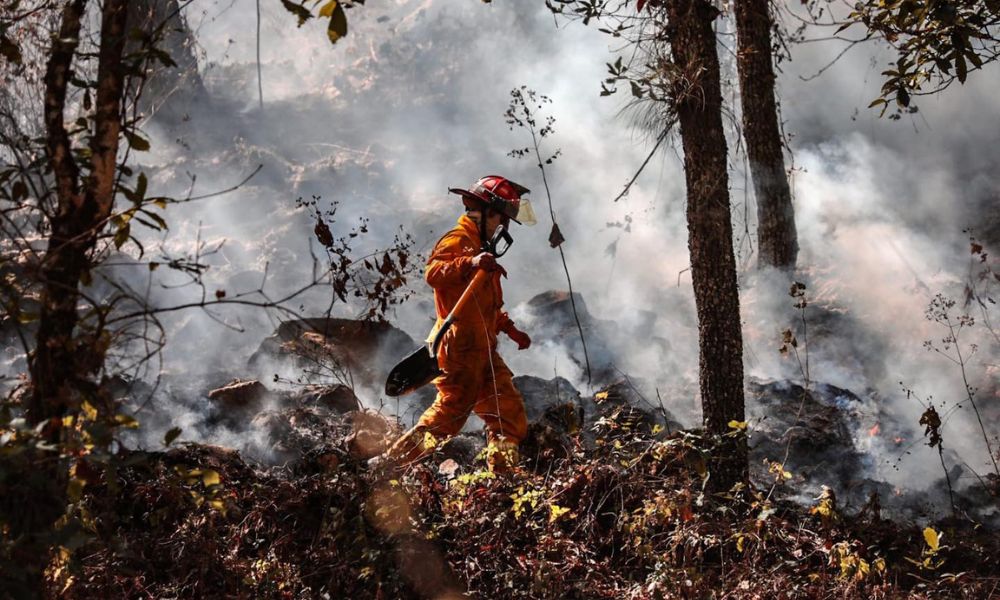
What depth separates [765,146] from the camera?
8.31 metres

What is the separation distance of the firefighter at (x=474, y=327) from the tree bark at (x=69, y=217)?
2.45m

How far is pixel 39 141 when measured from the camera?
2.68 metres

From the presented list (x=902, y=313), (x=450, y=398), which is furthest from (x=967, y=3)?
(x=902, y=313)

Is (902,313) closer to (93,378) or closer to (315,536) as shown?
(315,536)

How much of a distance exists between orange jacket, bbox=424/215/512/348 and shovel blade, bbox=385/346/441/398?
0.24 metres

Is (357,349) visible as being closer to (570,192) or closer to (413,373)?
(413,373)

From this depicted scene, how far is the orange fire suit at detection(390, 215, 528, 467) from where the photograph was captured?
507 centimetres

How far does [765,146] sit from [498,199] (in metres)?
4.01

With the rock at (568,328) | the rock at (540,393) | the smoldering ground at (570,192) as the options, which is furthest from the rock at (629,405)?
the rock at (568,328)

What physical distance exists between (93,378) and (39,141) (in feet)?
2.40

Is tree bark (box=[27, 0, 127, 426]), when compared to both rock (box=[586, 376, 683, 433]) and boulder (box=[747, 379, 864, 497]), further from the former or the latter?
boulder (box=[747, 379, 864, 497])

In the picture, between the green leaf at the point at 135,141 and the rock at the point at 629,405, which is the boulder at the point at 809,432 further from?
the green leaf at the point at 135,141

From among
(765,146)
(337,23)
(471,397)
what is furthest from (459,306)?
(765,146)

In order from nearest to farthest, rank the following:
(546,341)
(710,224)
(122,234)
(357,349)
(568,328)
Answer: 1. (122,234)
2. (710,224)
3. (357,349)
4. (546,341)
5. (568,328)
